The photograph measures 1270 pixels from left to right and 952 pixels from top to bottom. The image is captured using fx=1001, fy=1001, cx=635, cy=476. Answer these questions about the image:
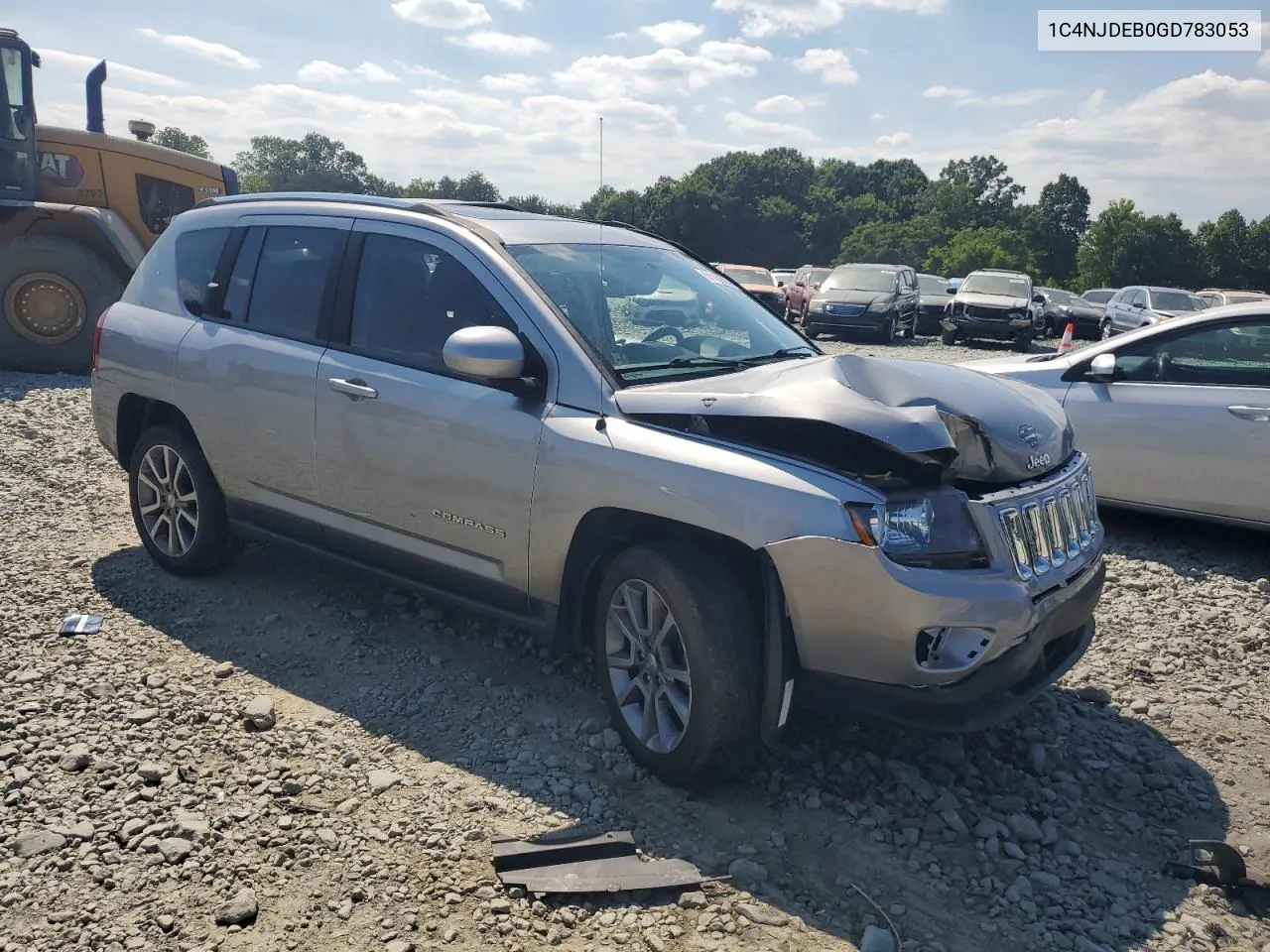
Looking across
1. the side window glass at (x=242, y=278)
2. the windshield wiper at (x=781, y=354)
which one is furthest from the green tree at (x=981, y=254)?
the side window glass at (x=242, y=278)

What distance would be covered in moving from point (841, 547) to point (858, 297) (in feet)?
62.5

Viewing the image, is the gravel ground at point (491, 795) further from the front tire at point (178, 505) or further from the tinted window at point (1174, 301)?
the tinted window at point (1174, 301)

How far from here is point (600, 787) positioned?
11.3 ft

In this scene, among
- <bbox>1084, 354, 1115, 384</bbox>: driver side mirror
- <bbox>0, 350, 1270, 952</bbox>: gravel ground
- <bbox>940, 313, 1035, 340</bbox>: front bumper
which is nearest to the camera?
<bbox>0, 350, 1270, 952</bbox>: gravel ground

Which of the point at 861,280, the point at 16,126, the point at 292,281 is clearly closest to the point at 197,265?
the point at 292,281

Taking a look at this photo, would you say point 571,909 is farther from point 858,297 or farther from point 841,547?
point 858,297

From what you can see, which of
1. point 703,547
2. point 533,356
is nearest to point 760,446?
point 703,547

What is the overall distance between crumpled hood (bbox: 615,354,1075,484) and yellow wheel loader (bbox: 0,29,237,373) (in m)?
9.46

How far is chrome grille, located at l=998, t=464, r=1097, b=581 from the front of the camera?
3.17 meters

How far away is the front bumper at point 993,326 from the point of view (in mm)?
21500

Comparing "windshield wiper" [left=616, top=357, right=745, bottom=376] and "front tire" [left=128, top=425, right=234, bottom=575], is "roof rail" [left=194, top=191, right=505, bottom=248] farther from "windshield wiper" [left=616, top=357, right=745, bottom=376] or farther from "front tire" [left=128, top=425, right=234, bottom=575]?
"front tire" [left=128, top=425, right=234, bottom=575]

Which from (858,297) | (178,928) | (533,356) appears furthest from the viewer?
(858,297)

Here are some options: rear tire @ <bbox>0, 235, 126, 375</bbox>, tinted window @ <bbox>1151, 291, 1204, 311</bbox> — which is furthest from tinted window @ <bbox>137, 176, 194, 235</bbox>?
tinted window @ <bbox>1151, 291, 1204, 311</bbox>

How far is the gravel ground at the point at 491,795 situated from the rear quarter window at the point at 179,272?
150 cm
